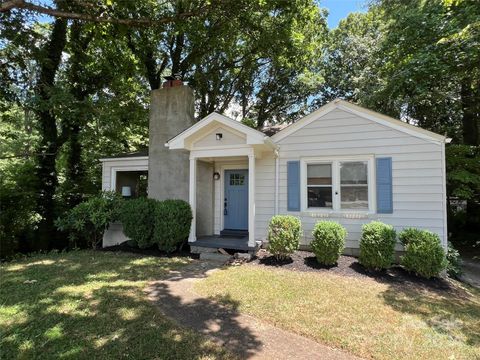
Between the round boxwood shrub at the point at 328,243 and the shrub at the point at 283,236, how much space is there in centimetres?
48

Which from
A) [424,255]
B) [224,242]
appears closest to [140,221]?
[224,242]

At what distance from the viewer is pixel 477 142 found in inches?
514

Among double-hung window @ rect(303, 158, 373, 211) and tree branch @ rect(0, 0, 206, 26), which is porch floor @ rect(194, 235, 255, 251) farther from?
tree branch @ rect(0, 0, 206, 26)

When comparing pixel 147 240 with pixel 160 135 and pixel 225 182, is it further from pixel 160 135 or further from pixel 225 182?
pixel 160 135

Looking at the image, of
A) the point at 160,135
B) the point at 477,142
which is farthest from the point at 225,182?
the point at 477,142

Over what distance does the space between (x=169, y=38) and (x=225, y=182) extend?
7488mm

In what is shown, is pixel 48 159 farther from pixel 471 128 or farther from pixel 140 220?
pixel 471 128

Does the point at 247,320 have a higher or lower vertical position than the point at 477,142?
lower

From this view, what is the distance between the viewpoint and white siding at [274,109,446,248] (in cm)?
712

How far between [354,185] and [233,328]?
207 inches

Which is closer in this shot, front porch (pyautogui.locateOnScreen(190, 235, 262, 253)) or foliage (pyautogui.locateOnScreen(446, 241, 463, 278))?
foliage (pyautogui.locateOnScreen(446, 241, 463, 278))

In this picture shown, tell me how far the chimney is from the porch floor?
5.60ft

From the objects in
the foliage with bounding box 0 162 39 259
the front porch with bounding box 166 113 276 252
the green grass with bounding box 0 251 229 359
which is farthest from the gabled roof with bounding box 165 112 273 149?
the foliage with bounding box 0 162 39 259

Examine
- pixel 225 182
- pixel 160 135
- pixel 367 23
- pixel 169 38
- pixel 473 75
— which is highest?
pixel 367 23
